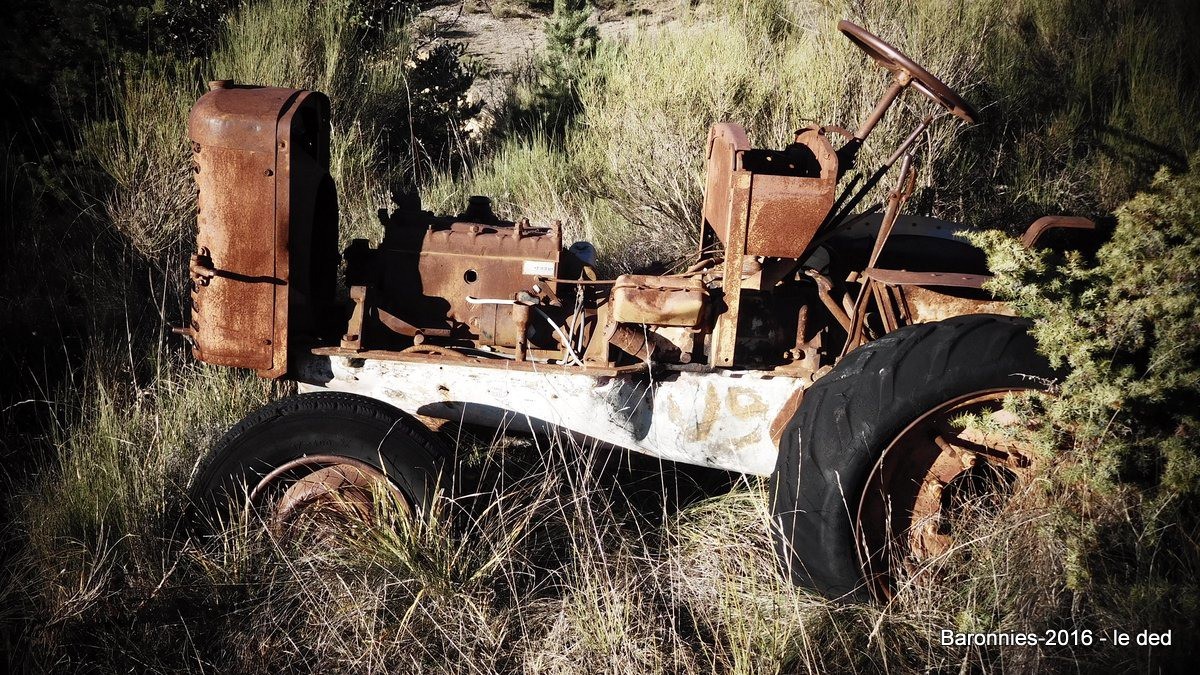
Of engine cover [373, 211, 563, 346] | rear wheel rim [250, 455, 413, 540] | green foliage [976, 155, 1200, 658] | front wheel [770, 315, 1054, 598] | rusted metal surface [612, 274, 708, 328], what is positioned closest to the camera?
green foliage [976, 155, 1200, 658]

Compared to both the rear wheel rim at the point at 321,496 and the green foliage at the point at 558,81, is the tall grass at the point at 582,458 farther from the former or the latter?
the green foliage at the point at 558,81

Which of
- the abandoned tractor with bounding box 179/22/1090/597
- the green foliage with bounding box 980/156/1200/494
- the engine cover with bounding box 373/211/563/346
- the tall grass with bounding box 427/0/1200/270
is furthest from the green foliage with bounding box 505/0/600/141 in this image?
the green foliage with bounding box 980/156/1200/494

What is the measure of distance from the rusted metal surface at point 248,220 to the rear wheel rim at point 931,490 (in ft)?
6.96

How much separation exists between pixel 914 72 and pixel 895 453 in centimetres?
128

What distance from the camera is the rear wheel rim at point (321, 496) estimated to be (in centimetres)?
310

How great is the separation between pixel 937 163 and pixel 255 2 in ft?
15.7

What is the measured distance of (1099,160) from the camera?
5.75 metres

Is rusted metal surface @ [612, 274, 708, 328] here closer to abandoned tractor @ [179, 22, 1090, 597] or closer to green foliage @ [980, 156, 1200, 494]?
abandoned tractor @ [179, 22, 1090, 597]

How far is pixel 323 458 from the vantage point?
3.11m

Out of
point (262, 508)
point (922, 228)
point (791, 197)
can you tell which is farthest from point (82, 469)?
point (922, 228)

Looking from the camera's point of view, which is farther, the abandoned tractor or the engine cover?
the engine cover

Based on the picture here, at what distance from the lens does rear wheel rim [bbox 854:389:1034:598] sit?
2885 mm

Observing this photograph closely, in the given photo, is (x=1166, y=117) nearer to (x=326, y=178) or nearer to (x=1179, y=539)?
(x=1179, y=539)

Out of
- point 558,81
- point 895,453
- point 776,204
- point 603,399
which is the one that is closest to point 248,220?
point 603,399
